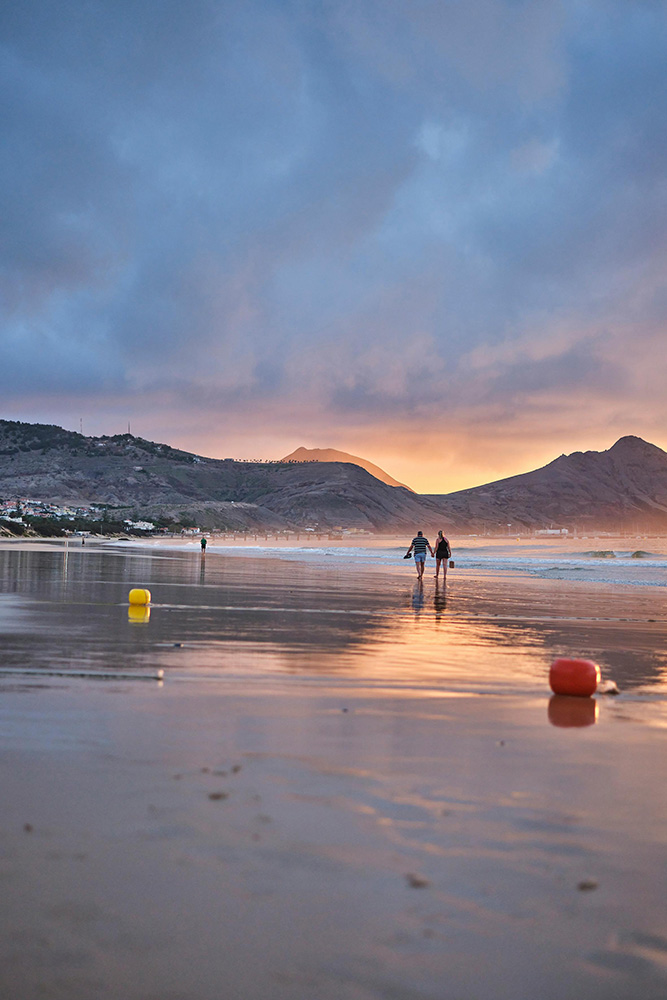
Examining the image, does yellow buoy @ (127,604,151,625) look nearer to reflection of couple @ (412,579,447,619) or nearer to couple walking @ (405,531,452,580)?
reflection of couple @ (412,579,447,619)

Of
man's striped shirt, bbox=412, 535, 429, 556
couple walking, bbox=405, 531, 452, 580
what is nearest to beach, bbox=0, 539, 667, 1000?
couple walking, bbox=405, 531, 452, 580

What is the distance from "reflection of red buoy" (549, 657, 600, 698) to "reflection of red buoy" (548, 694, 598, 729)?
3.6 inches

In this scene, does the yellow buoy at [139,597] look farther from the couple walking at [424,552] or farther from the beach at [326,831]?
the couple walking at [424,552]

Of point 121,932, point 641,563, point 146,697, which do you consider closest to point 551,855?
point 121,932

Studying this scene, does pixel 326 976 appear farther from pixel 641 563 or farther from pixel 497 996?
pixel 641 563

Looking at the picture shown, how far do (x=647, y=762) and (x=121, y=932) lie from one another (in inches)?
161

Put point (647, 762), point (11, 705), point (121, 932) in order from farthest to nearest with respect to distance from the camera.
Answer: point (11, 705)
point (647, 762)
point (121, 932)

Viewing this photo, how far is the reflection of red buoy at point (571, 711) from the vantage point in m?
7.32

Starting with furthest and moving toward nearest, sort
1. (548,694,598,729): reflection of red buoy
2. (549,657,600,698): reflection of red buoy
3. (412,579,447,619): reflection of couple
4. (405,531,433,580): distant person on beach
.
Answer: (405,531,433,580): distant person on beach → (412,579,447,619): reflection of couple → (549,657,600,698): reflection of red buoy → (548,694,598,729): reflection of red buoy

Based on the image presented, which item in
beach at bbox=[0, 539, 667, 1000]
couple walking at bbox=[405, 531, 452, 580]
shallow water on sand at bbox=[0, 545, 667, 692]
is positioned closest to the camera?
beach at bbox=[0, 539, 667, 1000]

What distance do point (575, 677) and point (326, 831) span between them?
4.75 metres

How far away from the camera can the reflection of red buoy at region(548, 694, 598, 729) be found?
7.32m

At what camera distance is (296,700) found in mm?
7910

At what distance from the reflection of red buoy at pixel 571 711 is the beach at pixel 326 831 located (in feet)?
0.13
